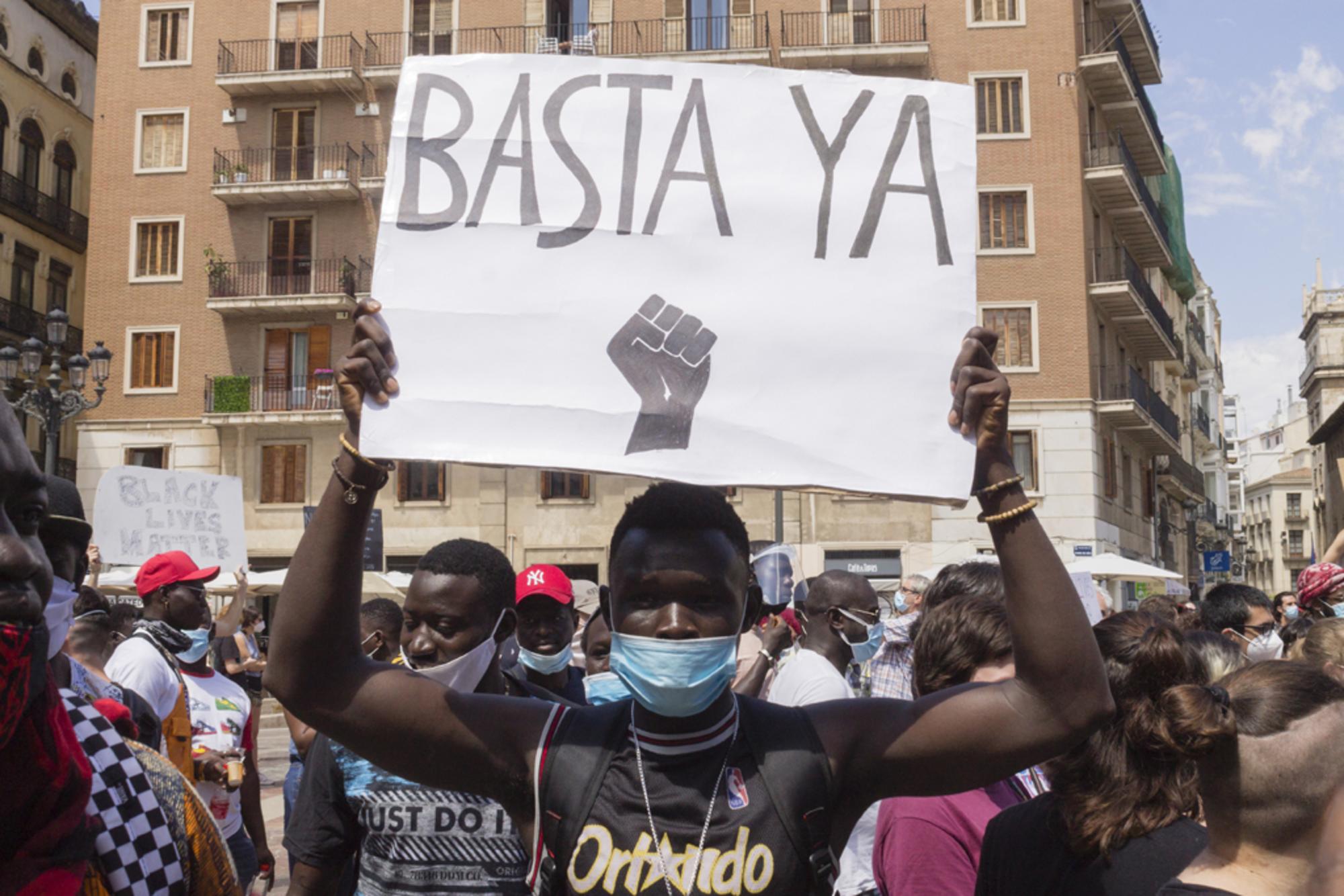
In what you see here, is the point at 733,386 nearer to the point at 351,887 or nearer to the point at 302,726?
the point at 351,887

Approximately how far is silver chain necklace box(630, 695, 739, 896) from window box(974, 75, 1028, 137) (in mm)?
29270

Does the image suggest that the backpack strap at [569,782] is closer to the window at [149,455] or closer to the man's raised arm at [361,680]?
the man's raised arm at [361,680]

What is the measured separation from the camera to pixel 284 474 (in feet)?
103

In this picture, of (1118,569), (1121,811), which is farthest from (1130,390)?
(1121,811)

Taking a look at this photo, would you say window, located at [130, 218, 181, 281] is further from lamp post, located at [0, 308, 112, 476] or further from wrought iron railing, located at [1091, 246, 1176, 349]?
wrought iron railing, located at [1091, 246, 1176, 349]

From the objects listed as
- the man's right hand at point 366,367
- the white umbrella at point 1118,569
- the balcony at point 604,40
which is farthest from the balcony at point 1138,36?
the man's right hand at point 366,367

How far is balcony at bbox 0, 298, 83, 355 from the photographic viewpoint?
36.2m

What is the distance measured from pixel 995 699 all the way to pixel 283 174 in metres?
32.4

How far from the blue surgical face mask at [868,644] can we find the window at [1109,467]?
80.7 ft

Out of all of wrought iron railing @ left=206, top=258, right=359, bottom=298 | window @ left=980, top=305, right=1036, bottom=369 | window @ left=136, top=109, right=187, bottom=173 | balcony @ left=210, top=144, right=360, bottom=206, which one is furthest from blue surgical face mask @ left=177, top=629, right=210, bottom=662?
window @ left=136, top=109, right=187, bottom=173

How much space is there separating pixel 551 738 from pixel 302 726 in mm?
3142

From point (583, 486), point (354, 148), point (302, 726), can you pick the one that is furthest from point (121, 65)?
point (302, 726)

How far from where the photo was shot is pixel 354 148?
105 feet

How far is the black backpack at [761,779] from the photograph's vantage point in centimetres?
234
